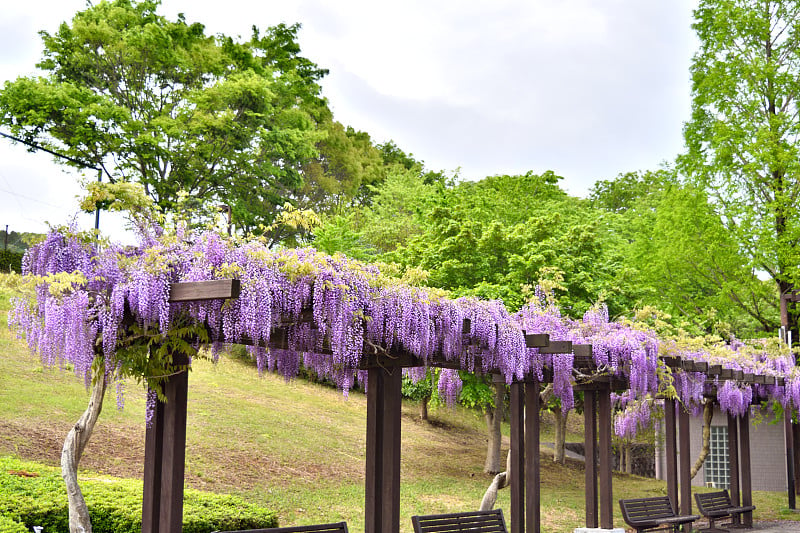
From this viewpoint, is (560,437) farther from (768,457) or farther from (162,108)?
(162,108)

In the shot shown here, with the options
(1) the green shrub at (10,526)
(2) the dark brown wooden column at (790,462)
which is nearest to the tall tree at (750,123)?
(2) the dark brown wooden column at (790,462)

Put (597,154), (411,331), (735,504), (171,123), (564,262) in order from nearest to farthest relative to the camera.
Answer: (411,331) → (735,504) → (564,262) → (171,123) → (597,154)

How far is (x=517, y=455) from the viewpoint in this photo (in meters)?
8.61

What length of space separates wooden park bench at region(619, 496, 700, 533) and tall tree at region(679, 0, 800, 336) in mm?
6638

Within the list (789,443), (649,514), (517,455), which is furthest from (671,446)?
(789,443)

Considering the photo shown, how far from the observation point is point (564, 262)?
15250 millimetres

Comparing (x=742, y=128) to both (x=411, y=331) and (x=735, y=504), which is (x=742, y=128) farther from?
(x=411, y=331)

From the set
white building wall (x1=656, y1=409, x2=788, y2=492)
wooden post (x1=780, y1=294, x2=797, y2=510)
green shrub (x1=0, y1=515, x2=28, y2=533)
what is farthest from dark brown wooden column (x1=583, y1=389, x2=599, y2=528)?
white building wall (x1=656, y1=409, x2=788, y2=492)

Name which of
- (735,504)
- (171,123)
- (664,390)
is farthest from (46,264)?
(171,123)

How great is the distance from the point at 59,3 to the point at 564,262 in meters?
16.1

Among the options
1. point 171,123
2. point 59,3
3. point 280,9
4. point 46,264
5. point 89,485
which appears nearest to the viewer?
point 46,264

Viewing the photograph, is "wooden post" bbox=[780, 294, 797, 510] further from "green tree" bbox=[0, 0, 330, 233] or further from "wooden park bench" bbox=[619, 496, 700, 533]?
"green tree" bbox=[0, 0, 330, 233]

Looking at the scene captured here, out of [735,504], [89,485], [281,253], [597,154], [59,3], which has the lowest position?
[735,504]

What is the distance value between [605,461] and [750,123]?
953cm
